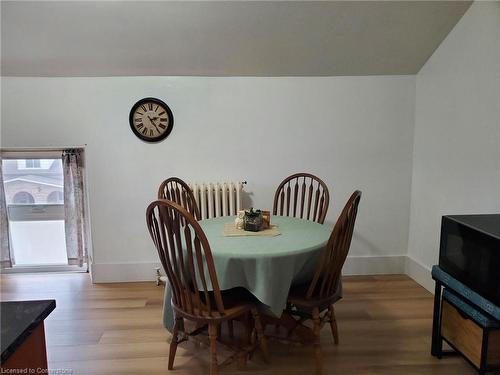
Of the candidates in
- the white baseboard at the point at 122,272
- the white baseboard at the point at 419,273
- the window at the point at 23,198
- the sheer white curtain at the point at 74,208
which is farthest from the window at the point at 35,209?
the white baseboard at the point at 419,273

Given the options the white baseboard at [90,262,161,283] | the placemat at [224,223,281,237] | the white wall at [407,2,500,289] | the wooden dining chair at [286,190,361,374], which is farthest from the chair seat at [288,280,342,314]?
the white baseboard at [90,262,161,283]

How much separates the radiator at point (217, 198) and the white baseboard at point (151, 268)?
2.45ft

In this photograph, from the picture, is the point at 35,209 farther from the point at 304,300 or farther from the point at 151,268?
the point at 304,300

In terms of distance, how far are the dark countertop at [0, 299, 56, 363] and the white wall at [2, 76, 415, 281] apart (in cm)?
222

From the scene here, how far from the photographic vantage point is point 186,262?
5.85 ft

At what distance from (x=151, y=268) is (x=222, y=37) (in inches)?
82.1

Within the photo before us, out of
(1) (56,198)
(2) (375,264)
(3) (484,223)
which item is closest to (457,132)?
(3) (484,223)

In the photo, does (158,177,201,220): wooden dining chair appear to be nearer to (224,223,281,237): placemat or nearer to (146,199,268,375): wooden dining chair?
(224,223,281,237): placemat

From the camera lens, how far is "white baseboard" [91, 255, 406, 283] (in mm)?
3123

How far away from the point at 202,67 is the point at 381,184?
1916 mm

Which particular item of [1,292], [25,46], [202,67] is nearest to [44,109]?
[25,46]

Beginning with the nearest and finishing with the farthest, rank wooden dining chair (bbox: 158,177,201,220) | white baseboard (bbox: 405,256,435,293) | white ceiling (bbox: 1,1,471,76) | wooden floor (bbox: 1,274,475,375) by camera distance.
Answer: wooden floor (bbox: 1,274,475,375) → white ceiling (bbox: 1,1,471,76) → wooden dining chair (bbox: 158,177,201,220) → white baseboard (bbox: 405,256,435,293)

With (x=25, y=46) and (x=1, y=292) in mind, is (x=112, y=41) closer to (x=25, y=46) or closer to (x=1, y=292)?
(x=25, y=46)

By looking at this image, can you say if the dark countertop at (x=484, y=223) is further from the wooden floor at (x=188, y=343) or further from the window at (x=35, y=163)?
the window at (x=35, y=163)
